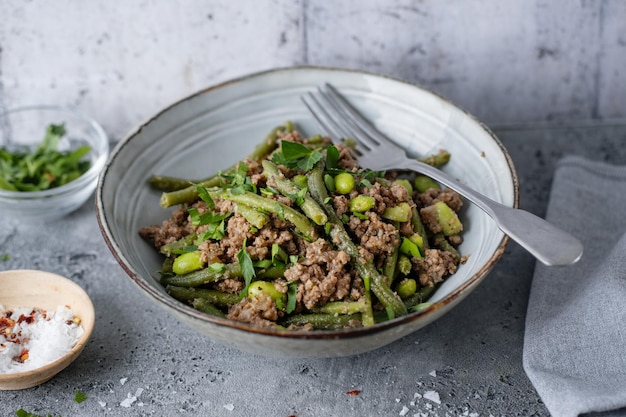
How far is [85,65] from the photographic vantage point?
4.17m

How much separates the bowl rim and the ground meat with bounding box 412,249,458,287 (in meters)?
1.78

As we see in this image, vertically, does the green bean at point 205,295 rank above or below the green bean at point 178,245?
below

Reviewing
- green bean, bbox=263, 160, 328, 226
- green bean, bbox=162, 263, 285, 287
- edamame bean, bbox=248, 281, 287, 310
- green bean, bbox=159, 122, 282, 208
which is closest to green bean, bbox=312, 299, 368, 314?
edamame bean, bbox=248, 281, 287, 310

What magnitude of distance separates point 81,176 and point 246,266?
60.6 inches

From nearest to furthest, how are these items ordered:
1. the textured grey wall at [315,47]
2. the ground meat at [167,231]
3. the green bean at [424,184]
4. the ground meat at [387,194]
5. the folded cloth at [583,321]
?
the folded cloth at [583,321]
the ground meat at [387,194]
the ground meat at [167,231]
the green bean at [424,184]
the textured grey wall at [315,47]

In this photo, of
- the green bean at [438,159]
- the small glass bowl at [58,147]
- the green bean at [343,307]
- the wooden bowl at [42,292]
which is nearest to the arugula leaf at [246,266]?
the green bean at [343,307]

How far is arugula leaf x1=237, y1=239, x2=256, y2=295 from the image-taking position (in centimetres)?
279

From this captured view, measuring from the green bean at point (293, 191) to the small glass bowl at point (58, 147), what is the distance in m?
1.25

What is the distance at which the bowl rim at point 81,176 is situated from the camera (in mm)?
3602

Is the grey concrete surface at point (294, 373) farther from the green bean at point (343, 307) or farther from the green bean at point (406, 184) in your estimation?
the green bean at point (406, 184)

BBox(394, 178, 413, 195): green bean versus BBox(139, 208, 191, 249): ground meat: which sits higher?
BBox(394, 178, 413, 195): green bean

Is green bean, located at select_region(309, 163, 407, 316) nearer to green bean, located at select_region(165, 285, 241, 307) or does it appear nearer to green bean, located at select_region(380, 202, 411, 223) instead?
green bean, located at select_region(380, 202, 411, 223)

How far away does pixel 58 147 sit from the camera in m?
4.24

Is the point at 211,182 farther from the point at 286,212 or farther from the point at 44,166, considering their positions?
the point at 44,166
